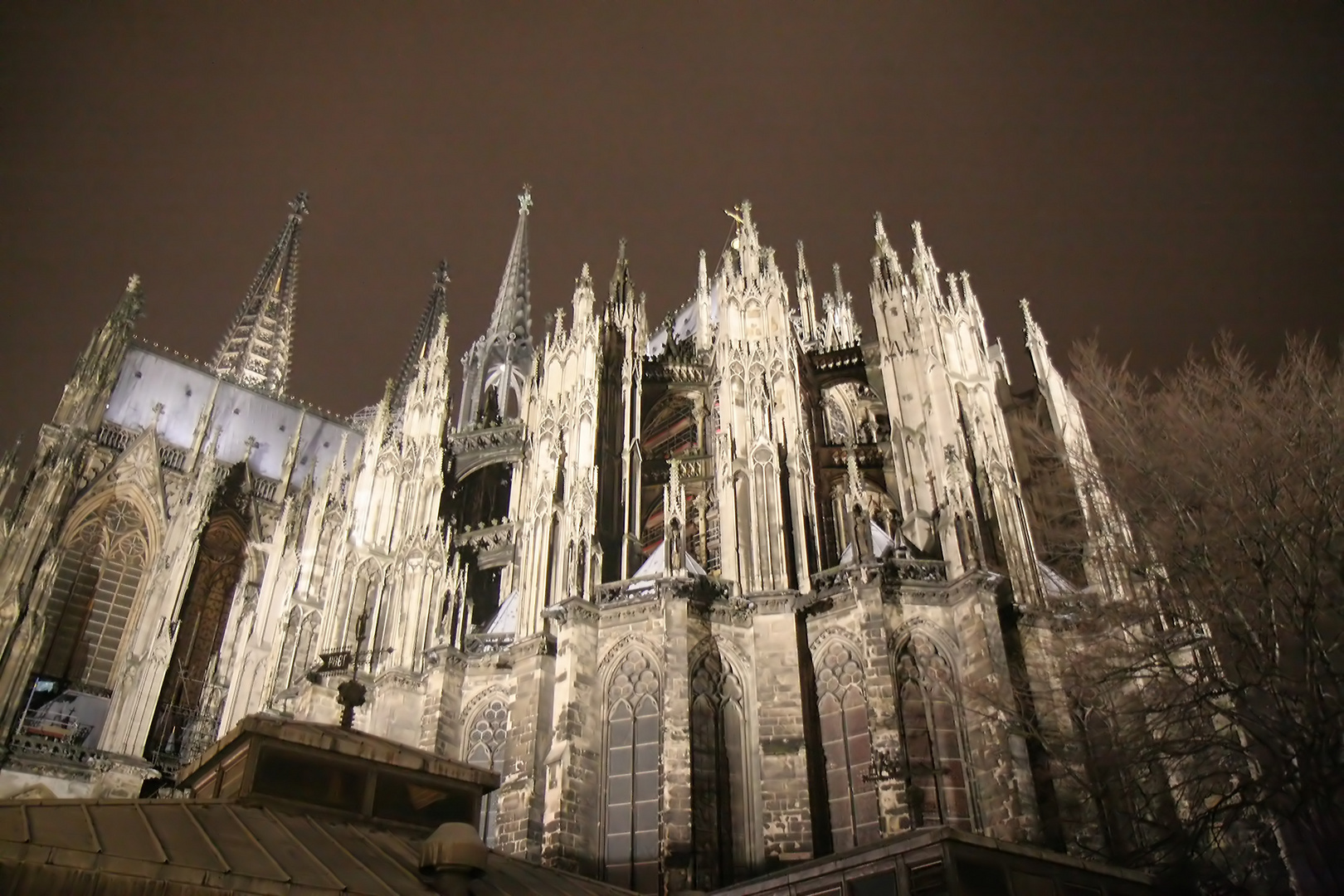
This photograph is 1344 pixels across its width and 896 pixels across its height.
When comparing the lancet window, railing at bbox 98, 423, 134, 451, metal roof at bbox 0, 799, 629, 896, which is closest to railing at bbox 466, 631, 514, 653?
metal roof at bbox 0, 799, 629, 896

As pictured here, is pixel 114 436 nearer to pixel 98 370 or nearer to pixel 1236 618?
pixel 98 370

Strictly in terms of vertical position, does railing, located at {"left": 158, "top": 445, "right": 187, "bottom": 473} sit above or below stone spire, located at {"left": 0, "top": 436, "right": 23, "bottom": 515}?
above

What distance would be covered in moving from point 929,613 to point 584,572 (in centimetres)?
789

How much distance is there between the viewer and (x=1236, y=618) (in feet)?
44.8

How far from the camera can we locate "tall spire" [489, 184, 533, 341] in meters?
50.2

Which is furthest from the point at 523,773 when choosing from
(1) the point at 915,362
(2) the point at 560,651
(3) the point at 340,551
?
(1) the point at 915,362

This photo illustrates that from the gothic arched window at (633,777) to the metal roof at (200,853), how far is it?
24.5 ft

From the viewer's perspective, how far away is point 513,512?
2969cm

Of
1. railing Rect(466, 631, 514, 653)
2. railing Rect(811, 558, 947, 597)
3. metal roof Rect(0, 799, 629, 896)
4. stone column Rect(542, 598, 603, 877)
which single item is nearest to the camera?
metal roof Rect(0, 799, 629, 896)

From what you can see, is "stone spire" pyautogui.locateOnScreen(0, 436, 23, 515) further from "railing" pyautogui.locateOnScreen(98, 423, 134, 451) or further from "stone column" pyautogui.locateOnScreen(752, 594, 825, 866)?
"stone column" pyautogui.locateOnScreen(752, 594, 825, 866)

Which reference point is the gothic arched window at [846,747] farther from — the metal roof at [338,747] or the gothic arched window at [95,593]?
the gothic arched window at [95,593]

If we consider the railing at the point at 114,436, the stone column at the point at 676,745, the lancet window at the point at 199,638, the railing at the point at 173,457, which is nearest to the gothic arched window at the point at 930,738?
the stone column at the point at 676,745

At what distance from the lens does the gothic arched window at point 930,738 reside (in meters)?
18.8

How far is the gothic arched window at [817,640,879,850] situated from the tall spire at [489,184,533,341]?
32.1 m
